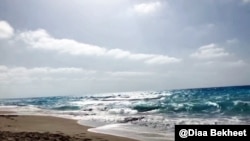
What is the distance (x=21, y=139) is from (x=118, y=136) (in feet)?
13.9

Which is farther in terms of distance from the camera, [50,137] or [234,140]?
[50,137]

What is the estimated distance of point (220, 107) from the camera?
28.9 m

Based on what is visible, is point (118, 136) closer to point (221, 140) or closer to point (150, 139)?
point (150, 139)

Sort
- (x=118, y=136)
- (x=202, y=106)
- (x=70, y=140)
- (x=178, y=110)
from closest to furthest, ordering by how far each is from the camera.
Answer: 1. (x=70, y=140)
2. (x=118, y=136)
3. (x=178, y=110)
4. (x=202, y=106)

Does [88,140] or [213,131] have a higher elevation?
[213,131]

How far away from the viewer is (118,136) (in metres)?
13.4

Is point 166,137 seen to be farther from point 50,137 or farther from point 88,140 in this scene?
point 50,137

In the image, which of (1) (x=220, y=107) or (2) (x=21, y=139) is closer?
(2) (x=21, y=139)

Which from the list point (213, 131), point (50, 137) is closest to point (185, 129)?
point (213, 131)

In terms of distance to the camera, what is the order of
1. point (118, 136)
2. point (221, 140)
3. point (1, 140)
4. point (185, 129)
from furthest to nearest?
1. point (118, 136)
2. point (1, 140)
3. point (185, 129)
4. point (221, 140)

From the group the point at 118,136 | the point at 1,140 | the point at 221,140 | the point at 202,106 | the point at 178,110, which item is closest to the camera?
the point at 221,140

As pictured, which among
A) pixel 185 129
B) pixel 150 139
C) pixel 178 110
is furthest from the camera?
pixel 178 110

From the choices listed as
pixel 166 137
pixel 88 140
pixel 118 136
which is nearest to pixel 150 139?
pixel 166 137

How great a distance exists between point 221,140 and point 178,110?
64.6ft
